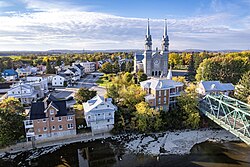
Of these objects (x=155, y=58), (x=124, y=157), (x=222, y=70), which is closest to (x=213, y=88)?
(x=222, y=70)

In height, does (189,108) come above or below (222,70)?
below

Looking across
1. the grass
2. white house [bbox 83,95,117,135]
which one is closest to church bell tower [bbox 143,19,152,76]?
the grass

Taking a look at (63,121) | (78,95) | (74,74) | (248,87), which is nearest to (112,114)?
(63,121)

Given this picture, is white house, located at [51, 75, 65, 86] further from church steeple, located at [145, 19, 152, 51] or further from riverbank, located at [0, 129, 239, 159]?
riverbank, located at [0, 129, 239, 159]

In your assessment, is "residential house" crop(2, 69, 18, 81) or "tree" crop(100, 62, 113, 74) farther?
"tree" crop(100, 62, 113, 74)

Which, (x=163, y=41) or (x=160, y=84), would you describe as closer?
(x=160, y=84)

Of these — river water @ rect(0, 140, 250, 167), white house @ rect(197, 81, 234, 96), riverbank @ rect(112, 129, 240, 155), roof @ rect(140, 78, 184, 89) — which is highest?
roof @ rect(140, 78, 184, 89)

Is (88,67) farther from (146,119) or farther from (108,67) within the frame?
(146,119)

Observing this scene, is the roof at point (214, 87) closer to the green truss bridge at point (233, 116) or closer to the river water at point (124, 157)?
the green truss bridge at point (233, 116)
